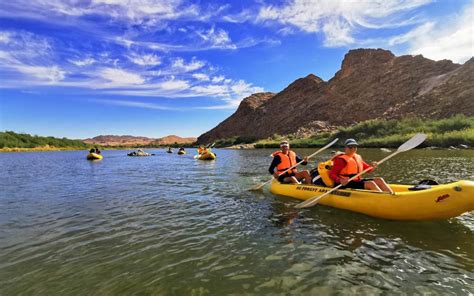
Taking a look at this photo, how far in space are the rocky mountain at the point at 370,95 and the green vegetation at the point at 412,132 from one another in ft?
29.2

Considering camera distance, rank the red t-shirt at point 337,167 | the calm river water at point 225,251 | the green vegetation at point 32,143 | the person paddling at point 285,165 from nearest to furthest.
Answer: the calm river water at point 225,251 → the red t-shirt at point 337,167 → the person paddling at point 285,165 → the green vegetation at point 32,143

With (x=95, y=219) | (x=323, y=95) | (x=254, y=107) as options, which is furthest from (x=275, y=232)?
(x=254, y=107)

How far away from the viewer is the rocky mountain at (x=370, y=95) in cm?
5597

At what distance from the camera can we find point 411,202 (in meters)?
7.79

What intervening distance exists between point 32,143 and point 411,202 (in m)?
107

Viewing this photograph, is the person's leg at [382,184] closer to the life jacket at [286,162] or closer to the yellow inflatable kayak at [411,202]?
the yellow inflatable kayak at [411,202]

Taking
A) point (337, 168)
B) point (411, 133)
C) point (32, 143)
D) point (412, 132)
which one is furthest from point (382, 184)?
point (32, 143)

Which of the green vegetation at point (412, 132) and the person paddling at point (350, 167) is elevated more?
the green vegetation at point (412, 132)

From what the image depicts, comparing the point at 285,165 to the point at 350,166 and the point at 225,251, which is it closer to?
the point at 350,166

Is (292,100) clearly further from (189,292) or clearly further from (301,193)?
(189,292)

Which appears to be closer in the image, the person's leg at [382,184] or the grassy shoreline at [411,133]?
the person's leg at [382,184]

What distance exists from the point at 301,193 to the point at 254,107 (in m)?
106

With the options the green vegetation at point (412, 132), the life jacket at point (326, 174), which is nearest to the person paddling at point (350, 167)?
the life jacket at point (326, 174)

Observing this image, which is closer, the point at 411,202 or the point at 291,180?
the point at 411,202
